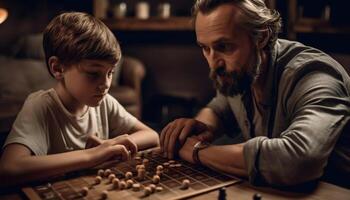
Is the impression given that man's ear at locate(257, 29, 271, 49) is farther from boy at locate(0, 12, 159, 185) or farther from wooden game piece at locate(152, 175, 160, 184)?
wooden game piece at locate(152, 175, 160, 184)

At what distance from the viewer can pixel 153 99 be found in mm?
5340

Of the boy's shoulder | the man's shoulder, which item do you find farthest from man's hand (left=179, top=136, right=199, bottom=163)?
the boy's shoulder

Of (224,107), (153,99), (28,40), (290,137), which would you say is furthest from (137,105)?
(290,137)

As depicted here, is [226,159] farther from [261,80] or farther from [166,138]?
[261,80]

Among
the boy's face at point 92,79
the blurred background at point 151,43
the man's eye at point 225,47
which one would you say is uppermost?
the man's eye at point 225,47

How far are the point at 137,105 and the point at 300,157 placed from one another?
11.2 feet

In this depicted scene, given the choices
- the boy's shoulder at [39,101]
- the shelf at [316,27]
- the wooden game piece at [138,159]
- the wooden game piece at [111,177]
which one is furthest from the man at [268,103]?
the shelf at [316,27]

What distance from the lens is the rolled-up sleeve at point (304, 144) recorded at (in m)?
1.22

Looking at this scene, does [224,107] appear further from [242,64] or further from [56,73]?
[56,73]

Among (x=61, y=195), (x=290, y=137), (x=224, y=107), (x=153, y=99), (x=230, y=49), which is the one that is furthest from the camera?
(x=153, y=99)

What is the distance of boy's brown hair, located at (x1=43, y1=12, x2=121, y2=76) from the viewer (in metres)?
1.58

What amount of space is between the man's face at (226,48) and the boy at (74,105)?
1.23 ft

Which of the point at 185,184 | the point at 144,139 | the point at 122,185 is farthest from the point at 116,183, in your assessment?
the point at 144,139

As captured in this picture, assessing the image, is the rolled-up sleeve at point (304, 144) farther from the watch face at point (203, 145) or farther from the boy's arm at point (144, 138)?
the boy's arm at point (144, 138)
